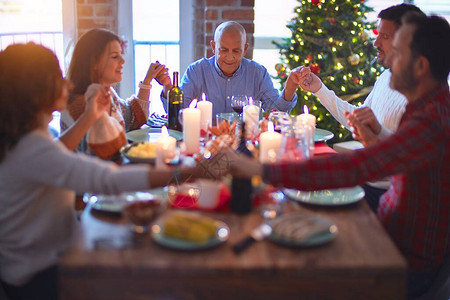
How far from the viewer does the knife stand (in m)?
1.35

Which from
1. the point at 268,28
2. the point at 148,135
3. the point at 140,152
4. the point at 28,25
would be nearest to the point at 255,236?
the point at 140,152

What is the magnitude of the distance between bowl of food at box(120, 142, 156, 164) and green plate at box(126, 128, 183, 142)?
0.28m

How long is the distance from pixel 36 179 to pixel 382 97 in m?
1.82

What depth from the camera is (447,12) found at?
5055mm

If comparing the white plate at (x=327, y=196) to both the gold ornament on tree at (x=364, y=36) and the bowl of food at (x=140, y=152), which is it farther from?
the gold ornament on tree at (x=364, y=36)

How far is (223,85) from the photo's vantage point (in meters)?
3.51

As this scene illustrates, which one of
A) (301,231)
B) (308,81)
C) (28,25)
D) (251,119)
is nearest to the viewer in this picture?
(301,231)

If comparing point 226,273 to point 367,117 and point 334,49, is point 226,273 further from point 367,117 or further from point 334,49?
point 334,49

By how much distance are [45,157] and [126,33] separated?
3.13 meters

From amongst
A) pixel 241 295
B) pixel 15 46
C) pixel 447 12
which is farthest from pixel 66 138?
pixel 447 12

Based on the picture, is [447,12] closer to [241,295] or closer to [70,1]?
[70,1]

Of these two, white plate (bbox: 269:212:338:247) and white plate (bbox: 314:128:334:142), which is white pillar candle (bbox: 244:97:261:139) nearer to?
white plate (bbox: 314:128:334:142)

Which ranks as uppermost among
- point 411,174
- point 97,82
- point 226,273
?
point 97,82

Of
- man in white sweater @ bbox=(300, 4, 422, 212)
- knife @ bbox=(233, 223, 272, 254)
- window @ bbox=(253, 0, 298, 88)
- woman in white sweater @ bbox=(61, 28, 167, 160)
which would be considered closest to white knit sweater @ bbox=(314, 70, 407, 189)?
man in white sweater @ bbox=(300, 4, 422, 212)
